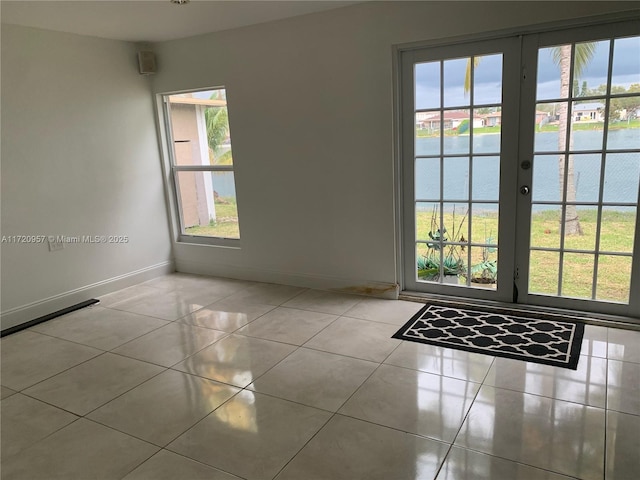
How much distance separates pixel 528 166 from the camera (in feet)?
10.9

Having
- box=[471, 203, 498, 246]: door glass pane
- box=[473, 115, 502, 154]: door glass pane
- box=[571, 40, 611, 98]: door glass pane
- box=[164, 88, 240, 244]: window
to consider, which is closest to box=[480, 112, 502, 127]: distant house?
box=[473, 115, 502, 154]: door glass pane

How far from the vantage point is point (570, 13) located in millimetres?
2977

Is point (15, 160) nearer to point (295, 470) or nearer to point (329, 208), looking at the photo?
point (329, 208)

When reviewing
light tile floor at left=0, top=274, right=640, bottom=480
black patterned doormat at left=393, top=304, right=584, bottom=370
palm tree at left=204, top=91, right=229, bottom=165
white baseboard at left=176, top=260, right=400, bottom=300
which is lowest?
light tile floor at left=0, top=274, right=640, bottom=480

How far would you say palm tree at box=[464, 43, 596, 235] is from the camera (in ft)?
10.0

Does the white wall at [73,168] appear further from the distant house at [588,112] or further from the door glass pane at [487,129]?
the distant house at [588,112]

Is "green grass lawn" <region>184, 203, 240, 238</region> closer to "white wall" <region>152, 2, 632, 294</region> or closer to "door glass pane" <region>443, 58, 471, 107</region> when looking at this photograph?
"white wall" <region>152, 2, 632, 294</region>

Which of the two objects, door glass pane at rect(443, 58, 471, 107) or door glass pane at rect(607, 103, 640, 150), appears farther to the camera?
door glass pane at rect(443, 58, 471, 107)

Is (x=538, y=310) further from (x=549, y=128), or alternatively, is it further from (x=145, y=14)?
(x=145, y=14)

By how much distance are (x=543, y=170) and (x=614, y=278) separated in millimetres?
898

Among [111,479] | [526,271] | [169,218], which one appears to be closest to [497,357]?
[526,271]

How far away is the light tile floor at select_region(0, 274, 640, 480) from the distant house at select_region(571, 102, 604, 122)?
1.41 meters

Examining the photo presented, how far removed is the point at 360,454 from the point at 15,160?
134 inches

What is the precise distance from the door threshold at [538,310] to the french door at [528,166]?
0.05 meters
